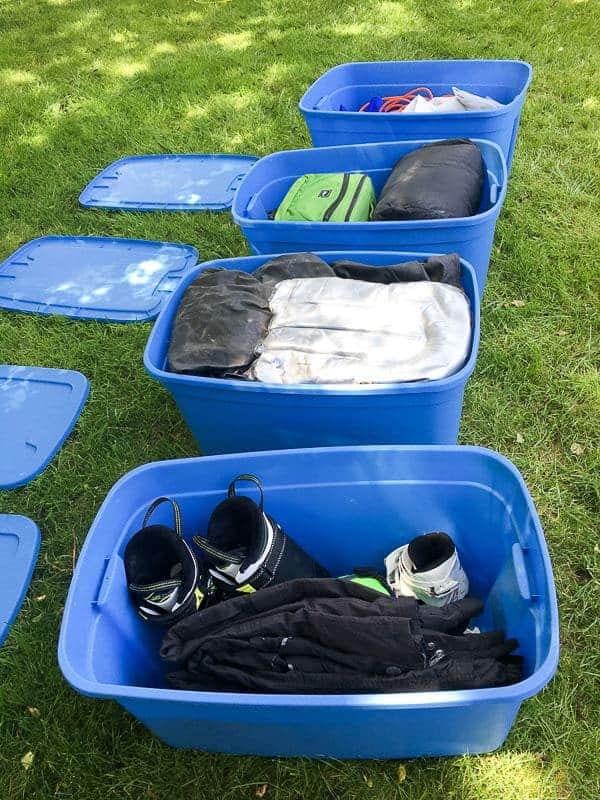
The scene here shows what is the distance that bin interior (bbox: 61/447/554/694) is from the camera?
120 cm

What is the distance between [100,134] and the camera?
349cm

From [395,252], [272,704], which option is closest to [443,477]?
[272,704]

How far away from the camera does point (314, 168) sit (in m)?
2.29

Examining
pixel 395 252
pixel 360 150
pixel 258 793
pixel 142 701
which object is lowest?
pixel 258 793

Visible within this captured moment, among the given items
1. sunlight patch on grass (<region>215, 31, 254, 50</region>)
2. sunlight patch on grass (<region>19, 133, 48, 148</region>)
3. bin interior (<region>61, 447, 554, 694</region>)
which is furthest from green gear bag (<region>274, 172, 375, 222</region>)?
sunlight patch on grass (<region>215, 31, 254, 50</region>)

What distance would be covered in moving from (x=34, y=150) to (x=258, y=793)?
3335 millimetres

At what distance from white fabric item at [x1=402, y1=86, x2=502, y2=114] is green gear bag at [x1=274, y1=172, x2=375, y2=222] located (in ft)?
1.78

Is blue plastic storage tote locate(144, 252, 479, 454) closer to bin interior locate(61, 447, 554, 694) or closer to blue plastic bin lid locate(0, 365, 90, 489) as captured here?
bin interior locate(61, 447, 554, 694)

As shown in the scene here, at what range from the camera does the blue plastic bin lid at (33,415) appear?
2.01 meters

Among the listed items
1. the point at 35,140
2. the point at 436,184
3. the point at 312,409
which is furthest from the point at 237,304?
the point at 35,140

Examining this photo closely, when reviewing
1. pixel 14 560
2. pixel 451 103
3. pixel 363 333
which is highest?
pixel 451 103

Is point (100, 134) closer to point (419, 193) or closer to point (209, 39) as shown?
point (209, 39)

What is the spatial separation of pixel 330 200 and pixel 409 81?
1.06 m

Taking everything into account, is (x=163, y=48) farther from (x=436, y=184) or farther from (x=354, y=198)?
(x=436, y=184)
